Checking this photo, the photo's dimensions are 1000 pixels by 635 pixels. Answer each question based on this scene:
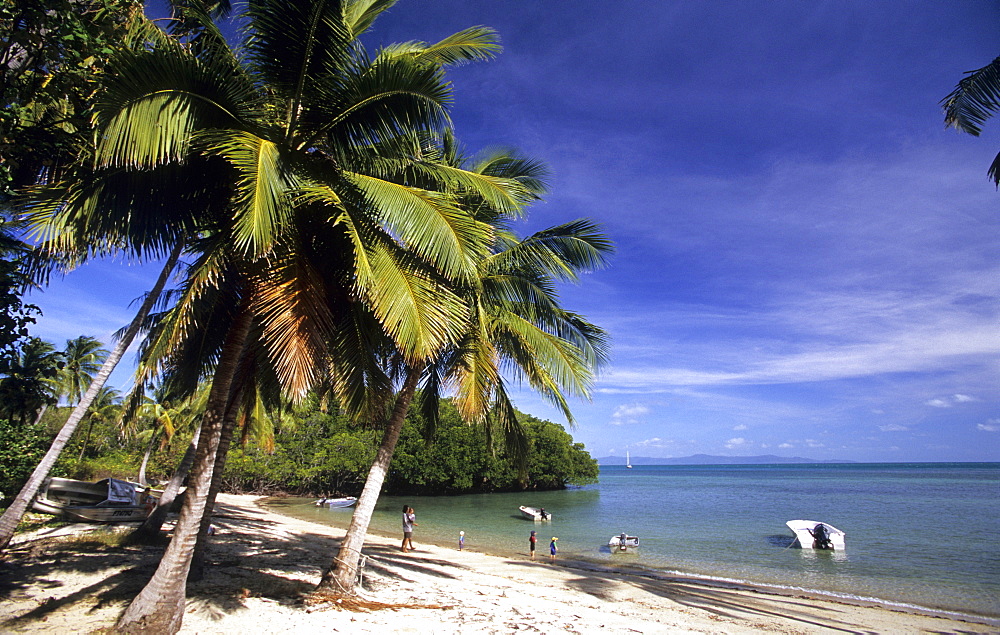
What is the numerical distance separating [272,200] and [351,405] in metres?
4.25

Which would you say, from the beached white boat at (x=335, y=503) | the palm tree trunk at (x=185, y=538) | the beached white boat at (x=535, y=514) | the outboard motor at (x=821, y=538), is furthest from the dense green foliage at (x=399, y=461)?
the palm tree trunk at (x=185, y=538)

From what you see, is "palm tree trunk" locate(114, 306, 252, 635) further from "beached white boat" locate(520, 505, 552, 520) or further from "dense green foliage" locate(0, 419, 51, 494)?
"beached white boat" locate(520, 505, 552, 520)

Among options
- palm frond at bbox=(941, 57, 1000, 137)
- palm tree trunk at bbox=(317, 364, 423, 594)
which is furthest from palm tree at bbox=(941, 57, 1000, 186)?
palm tree trunk at bbox=(317, 364, 423, 594)

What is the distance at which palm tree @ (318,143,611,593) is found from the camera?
8.26m

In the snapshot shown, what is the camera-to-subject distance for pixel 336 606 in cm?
724

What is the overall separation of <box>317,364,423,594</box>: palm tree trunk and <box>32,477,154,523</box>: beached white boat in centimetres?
1068

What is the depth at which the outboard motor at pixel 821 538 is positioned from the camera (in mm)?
22550

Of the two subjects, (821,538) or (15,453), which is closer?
(15,453)

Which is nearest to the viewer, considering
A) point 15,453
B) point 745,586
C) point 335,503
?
point 15,453

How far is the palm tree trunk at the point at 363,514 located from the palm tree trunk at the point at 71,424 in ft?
13.3

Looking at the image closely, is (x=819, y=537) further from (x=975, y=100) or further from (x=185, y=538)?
(x=185, y=538)

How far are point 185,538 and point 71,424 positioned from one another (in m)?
5.57

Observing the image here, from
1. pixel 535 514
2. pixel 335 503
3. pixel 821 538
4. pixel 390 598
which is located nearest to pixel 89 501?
pixel 390 598

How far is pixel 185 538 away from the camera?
5.62m
